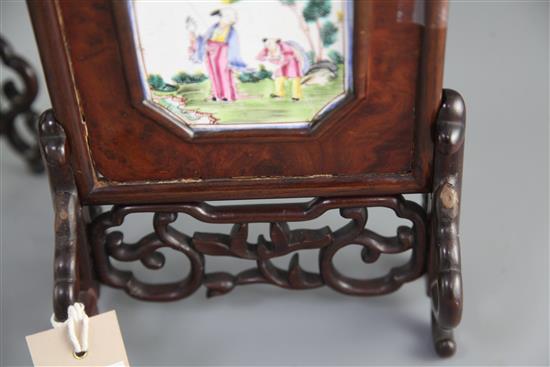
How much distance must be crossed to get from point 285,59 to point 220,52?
0.08 m

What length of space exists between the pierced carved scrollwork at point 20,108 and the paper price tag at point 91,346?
0.69 meters

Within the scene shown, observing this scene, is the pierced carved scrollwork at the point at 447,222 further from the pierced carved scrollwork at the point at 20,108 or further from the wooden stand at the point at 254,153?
the pierced carved scrollwork at the point at 20,108

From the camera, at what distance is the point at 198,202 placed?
1105 millimetres

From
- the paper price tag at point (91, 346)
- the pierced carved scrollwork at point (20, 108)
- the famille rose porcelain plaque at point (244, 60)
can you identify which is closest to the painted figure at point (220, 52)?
the famille rose porcelain plaque at point (244, 60)

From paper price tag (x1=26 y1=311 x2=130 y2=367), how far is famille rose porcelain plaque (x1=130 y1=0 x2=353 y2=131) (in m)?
0.26

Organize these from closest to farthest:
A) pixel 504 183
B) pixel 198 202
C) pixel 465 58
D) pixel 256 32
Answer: pixel 256 32
pixel 198 202
pixel 504 183
pixel 465 58

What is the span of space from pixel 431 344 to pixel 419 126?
346mm

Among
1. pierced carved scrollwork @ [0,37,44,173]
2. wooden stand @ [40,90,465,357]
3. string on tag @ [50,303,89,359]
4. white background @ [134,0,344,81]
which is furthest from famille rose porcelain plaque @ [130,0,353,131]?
pierced carved scrollwork @ [0,37,44,173]

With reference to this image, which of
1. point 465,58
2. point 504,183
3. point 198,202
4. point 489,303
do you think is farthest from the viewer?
point 465,58

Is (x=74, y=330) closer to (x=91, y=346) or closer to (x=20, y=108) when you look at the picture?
(x=91, y=346)

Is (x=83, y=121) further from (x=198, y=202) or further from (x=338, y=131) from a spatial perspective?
(x=338, y=131)

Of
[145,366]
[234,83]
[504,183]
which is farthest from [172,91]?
[504,183]

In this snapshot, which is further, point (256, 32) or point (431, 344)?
point (431, 344)

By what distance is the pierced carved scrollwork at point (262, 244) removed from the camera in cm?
111
